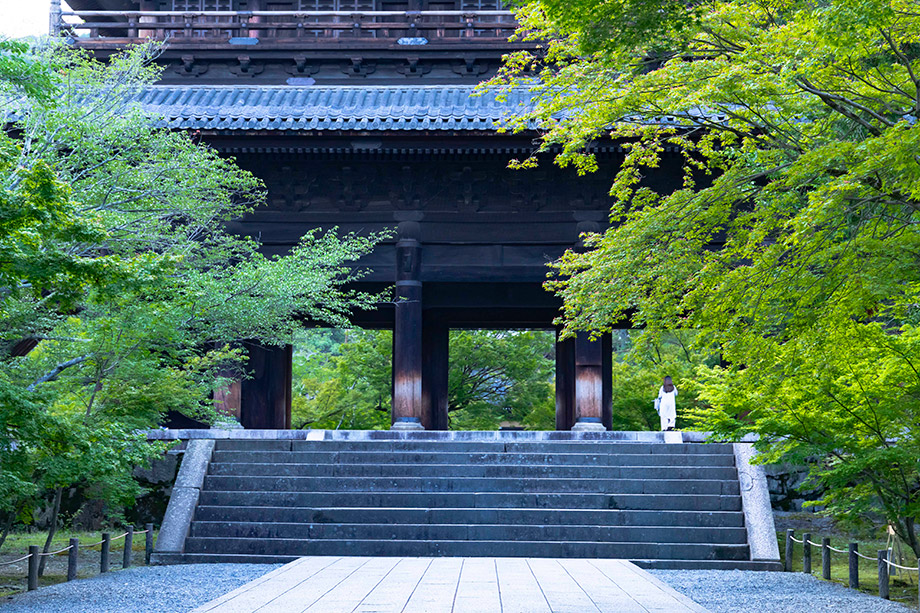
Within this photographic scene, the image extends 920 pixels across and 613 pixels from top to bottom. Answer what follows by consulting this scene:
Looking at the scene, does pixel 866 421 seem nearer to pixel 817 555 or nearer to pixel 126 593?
pixel 817 555

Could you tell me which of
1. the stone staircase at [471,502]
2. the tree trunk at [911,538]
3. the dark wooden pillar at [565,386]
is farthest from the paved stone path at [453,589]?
the dark wooden pillar at [565,386]

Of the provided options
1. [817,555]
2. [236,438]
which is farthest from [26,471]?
[817,555]

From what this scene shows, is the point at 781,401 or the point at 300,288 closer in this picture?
the point at 781,401

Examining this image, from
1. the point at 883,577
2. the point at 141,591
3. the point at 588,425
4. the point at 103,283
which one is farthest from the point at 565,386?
the point at 103,283

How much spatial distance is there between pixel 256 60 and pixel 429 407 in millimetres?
8560

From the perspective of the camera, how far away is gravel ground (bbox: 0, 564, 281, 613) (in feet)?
25.7

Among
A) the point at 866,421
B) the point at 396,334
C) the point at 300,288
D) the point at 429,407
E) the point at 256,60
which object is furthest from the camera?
the point at 429,407

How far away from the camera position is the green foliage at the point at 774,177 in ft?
20.1

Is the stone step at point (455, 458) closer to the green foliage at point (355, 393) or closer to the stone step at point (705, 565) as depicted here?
the stone step at point (705, 565)

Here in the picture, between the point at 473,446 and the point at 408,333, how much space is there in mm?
3219

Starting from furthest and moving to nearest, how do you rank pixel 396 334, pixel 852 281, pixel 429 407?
pixel 429 407, pixel 396 334, pixel 852 281

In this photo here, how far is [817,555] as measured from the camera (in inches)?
461

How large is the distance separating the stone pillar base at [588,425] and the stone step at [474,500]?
331cm

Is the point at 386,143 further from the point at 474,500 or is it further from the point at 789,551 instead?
the point at 789,551
